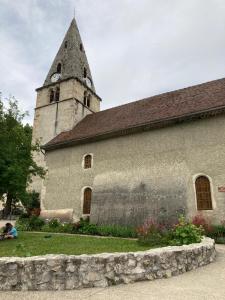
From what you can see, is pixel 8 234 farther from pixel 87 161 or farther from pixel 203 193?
pixel 203 193

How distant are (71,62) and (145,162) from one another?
55.0 ft

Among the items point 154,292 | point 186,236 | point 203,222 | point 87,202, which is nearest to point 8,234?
point 87,202

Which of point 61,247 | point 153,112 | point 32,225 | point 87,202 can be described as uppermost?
point 153,112

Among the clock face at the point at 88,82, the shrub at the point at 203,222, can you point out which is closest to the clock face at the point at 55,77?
the clock face at the point at 88,82

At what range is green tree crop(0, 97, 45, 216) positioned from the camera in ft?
36.5

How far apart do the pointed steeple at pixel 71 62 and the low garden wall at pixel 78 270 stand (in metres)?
22.6

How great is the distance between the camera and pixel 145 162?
51.7 ft

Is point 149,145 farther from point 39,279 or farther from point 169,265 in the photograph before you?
point 39,279

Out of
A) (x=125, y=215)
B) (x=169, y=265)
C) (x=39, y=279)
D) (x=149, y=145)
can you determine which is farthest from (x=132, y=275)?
(x=149, y=145)

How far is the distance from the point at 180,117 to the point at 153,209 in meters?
5.41

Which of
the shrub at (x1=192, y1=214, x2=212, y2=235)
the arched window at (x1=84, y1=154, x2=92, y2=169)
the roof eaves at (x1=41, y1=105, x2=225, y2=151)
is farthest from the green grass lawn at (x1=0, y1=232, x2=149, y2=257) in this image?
the arched window at (x1=84, y1=154, x2=92, y2=169)

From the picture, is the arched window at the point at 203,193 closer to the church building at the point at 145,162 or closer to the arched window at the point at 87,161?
the church building at the point at 145,162

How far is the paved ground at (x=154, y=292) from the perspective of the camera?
4.81m

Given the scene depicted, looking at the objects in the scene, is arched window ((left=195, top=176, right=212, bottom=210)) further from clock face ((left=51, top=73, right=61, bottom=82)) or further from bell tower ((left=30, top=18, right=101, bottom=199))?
clock face ((left=51, top=73, right=61, bottom=82))
